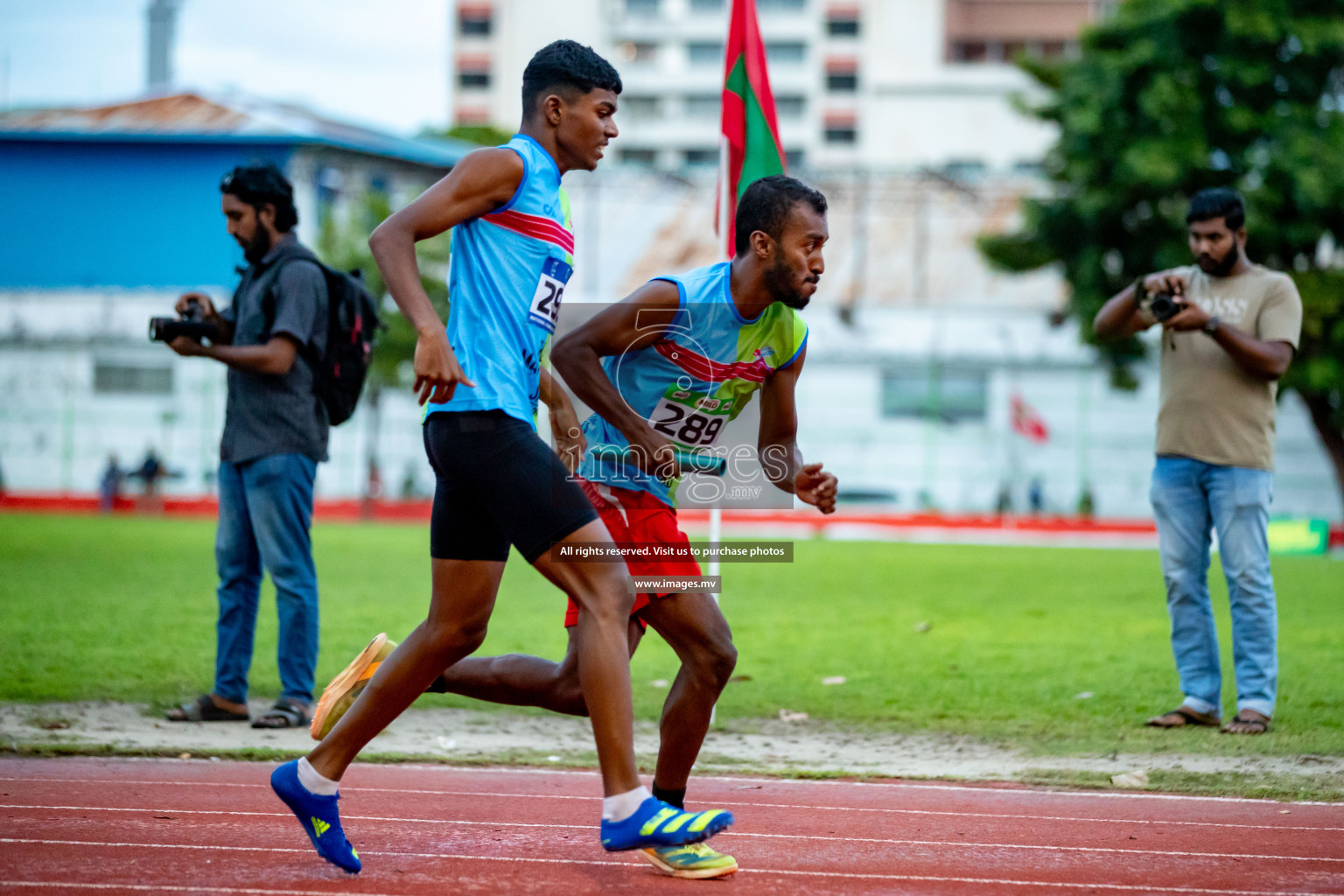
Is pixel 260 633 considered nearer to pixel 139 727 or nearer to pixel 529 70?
pixel 139 727

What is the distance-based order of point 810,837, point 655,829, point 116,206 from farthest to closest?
point 116,206 < point 810,837 < point 655,829

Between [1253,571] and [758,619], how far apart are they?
5.37m

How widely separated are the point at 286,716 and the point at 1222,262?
5003 mm

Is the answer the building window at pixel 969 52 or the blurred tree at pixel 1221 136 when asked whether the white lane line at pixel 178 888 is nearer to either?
the blurred tree at pixel 1221 136

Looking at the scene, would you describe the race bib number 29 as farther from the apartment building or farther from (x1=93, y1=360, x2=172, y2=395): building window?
the apartment building

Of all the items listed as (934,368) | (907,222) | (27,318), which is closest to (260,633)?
(934,368)

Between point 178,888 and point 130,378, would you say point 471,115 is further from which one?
point 178,888

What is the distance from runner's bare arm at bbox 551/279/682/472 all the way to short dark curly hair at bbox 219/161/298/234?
2.74 meters

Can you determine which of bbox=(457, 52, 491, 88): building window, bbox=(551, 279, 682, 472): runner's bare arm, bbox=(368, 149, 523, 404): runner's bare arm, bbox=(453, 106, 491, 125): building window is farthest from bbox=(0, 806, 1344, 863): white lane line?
bbox=(457, 52, 491, 88): building window

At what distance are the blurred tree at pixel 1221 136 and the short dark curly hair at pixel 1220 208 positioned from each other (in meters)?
21.7

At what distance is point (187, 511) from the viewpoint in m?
34.3

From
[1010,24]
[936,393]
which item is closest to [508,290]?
[936,393]

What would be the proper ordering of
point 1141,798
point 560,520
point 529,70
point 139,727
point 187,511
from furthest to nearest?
point 187,511
point 139,727
point 1141,798
point 529,70
point 560,520

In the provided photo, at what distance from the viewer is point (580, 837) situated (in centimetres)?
469
